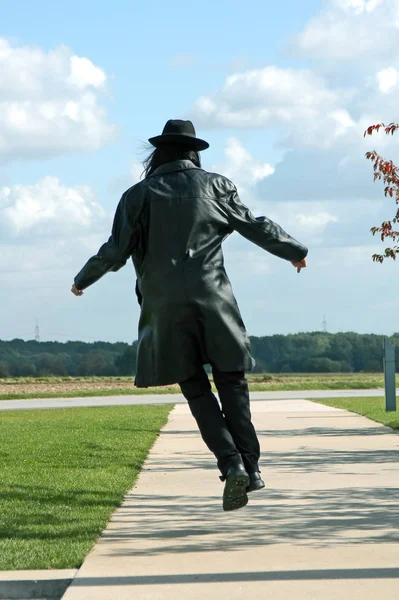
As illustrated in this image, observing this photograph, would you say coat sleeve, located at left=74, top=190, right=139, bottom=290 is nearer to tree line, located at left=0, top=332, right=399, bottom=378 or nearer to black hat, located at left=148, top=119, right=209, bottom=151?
black hat, located at left=148, top=119, right=209, bottom=151

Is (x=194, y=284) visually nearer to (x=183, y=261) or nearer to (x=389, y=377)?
(x=183, y=261)

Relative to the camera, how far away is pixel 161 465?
1033cm

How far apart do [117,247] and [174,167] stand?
532 millimetres

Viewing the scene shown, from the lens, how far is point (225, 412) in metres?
5.68

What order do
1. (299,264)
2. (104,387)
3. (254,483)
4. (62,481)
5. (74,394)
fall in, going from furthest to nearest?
(104,387)
(74,394)
(62,481)
(299,264)
(254,483)

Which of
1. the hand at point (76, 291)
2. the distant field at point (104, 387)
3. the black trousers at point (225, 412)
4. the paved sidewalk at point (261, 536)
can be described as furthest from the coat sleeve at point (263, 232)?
the distant field at point (104, 387)

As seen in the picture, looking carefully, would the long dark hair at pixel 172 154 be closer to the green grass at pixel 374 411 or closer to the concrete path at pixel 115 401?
the green grass at pixel 374 411

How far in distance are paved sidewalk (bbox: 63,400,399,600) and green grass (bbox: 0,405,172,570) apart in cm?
17

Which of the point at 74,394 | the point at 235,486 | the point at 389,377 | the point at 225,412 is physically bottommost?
the point at 235,486

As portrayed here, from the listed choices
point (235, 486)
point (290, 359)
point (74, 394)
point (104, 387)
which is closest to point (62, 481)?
point (235, 486)

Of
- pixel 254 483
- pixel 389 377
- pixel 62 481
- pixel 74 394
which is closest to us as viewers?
pixel 254 483

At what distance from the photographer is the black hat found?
5754 millimetres

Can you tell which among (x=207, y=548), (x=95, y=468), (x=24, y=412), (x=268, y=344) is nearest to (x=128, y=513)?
(x=207, y=548)

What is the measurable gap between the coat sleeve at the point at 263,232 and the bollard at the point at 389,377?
13.4 meters
